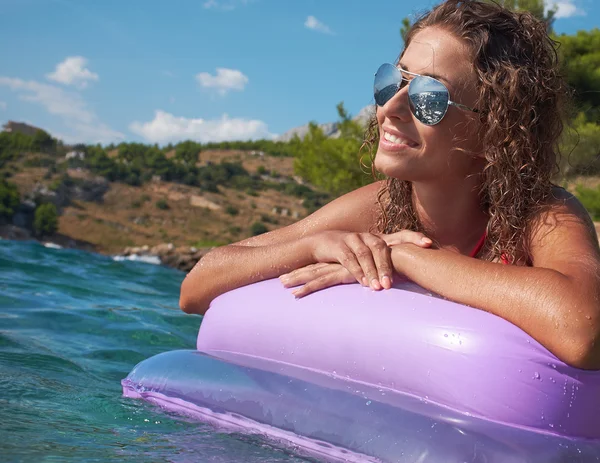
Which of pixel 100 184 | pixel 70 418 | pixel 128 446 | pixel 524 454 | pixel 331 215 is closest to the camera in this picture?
pixel 524 454

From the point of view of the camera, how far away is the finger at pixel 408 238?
93.2 inches

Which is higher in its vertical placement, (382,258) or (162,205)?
(162,205)

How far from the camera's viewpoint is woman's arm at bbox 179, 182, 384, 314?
2670 millimetres

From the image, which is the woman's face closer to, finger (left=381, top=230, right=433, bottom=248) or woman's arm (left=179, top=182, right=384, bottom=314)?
finger (left=381, top=230, right=433, bottom=248)

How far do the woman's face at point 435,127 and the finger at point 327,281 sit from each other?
0.37m

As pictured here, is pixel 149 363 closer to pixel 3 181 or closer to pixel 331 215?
pixel 331 215

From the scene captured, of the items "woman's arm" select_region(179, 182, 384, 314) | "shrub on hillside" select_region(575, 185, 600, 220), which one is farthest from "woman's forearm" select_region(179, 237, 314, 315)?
"shrub on hillside" select_region(575, 185, 600, 220)

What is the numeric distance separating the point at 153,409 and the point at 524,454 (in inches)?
51.1

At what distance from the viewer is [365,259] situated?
7.80 ft

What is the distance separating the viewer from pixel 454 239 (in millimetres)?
2643

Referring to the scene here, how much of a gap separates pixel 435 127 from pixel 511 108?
10.4 inches

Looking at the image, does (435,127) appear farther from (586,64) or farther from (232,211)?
(232,211)

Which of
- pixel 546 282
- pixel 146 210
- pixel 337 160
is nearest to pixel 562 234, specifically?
pixel 546 282

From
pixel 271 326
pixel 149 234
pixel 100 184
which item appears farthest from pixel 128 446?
pixel 100 184
